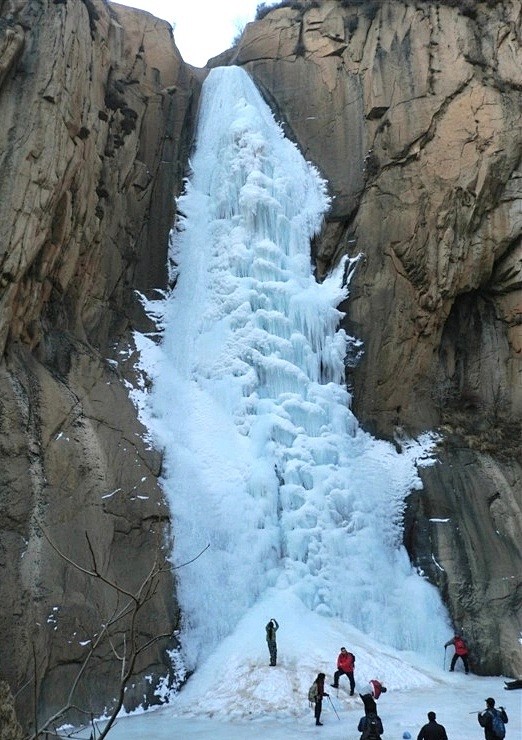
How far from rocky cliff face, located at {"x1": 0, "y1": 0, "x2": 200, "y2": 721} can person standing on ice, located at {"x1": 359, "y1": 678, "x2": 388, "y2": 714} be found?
397cm

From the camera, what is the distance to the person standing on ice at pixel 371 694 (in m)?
10.6

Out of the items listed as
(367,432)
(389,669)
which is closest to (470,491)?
(367,432)

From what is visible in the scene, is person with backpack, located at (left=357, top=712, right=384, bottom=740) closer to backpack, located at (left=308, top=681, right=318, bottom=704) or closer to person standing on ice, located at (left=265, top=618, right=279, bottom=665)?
backpack, located at (left=308, top=681, right=318, bottom=704)

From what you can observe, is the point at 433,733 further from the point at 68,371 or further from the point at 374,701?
the point at 68,371

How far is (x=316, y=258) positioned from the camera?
2464cm

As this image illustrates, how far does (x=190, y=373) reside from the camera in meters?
21.9

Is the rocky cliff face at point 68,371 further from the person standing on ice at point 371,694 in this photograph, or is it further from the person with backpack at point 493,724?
the person with backpack at point 493,724

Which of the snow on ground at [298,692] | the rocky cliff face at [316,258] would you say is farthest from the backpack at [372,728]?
the rocky cliff face at [316,258]

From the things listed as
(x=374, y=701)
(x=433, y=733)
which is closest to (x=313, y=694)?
(x=374, y=701)

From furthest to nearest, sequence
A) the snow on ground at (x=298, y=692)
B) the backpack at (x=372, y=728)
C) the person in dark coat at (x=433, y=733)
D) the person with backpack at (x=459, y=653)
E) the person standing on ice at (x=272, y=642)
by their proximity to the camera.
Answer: the person with backpack at (x=459, y=653) → the person standing on ice at (x=272, y=642) → the snow on ground at (x=298, y=692) → the backpack at (x=372, y=728) → the person in dark coat at (x=433, y=733)

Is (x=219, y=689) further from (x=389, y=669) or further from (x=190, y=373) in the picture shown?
(x=190, y=373)

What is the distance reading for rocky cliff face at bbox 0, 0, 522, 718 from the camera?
16219mm

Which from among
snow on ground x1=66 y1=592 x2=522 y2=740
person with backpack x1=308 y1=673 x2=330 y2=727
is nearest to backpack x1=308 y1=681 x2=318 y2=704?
person with backpack x1=308 y1=673 x2=330 y2=727

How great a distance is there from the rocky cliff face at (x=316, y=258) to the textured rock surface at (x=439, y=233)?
0.21ft
